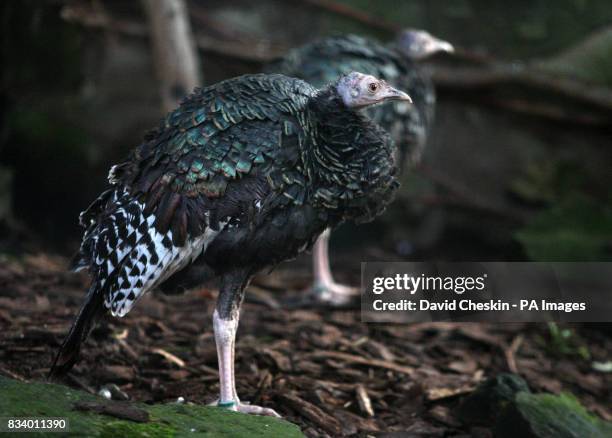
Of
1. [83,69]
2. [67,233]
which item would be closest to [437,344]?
[67,233]

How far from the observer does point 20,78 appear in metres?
7.54

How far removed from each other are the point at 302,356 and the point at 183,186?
1747mm

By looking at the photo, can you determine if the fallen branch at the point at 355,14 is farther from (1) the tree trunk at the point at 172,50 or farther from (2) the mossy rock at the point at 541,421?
(2) the mossy rock at the point at 541,421

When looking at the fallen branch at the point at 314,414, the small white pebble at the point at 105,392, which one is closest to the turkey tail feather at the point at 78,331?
the small white pebble at the point at 105,392

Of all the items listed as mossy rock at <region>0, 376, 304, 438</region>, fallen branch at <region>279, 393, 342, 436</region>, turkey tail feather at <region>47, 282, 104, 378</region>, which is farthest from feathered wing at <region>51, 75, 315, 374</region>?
fallen branch at <region>279, 393, 342, 436</region>

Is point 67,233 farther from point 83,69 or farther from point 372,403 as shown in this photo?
point 372,403

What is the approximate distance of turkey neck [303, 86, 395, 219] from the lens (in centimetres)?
407

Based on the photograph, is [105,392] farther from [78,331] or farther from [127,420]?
[127,420]

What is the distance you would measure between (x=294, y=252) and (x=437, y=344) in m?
2.22

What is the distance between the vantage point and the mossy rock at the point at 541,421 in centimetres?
424

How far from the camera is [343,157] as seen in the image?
413 centimetres

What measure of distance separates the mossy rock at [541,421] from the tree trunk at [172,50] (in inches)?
150

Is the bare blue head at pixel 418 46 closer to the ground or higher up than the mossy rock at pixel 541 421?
higher up

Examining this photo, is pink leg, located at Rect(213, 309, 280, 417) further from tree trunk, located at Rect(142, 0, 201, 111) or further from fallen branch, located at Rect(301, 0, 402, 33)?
fallen branch, located at Rect(301, 0, 402, 33)
